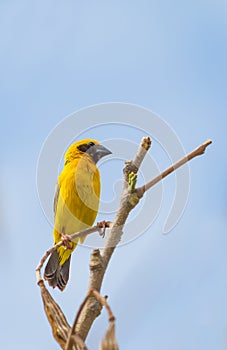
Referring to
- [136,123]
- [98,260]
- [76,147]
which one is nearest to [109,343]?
[98,260]

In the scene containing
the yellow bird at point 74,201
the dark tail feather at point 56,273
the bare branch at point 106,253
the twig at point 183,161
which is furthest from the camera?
the yellow bird at point 74,201

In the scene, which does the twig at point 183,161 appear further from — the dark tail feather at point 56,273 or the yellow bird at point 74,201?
the yellow bird at point 74,201

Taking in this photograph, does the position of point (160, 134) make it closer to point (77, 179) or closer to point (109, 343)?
point (109, 343)

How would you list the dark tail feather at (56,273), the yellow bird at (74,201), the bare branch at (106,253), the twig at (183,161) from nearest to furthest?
1. the twig at (183,161)
2. the bare branch at (106,253)
3. the dark tail feather at (56,273)
4. the yellow bird at (74,201)

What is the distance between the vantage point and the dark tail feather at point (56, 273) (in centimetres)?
454

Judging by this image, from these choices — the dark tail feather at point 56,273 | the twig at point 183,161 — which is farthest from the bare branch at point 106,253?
the dark tail feather at point 56,273

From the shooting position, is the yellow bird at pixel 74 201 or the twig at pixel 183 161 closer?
the twig at pixel 183 161

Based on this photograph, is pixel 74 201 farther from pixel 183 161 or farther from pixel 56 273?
pixel 183 161

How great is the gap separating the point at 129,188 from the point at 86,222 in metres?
3.40

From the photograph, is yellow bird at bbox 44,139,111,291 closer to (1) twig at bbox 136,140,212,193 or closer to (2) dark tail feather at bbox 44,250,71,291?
(2) dark tail feather at bbox 44,250,71,291

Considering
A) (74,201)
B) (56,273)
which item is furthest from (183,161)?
(74,201)

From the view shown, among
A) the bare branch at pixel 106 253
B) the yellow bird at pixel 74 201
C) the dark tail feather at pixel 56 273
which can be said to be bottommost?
the bare branch at pixel 106 253

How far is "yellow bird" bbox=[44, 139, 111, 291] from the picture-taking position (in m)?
5.17

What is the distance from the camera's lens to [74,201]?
18.5 ft
